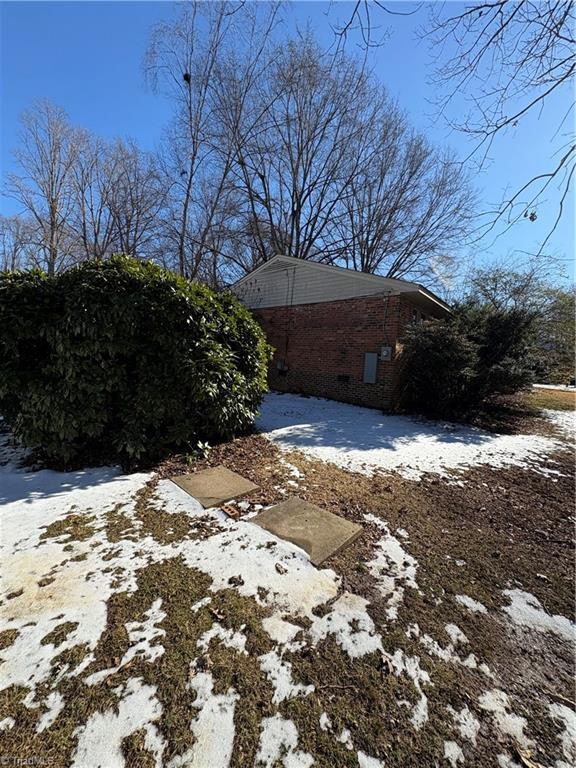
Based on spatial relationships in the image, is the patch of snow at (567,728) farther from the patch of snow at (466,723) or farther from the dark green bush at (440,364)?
the dark green bush at (440,364)

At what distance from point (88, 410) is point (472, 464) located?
5.47 m

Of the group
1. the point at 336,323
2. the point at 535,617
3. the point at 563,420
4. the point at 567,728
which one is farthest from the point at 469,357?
the point at 567,728

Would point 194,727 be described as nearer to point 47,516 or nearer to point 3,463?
point 47,516

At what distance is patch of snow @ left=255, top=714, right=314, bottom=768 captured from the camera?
1.22 meters

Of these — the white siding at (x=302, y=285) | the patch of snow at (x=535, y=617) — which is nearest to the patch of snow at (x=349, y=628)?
the patch of snow at (x=535, y=617)

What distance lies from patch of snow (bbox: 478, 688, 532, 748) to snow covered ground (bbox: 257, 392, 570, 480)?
2740 millimetres

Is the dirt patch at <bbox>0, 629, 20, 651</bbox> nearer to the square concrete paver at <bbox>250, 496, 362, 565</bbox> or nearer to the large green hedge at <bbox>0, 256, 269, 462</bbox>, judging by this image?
the square concrete paver at <bbox>250, 496, 362, 565</bbox>

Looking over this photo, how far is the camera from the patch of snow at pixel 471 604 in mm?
2041

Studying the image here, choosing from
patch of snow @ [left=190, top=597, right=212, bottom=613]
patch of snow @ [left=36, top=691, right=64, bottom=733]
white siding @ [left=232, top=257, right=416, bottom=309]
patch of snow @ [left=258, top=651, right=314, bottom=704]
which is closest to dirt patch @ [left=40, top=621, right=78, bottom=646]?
patch of snow @ [left=36, top=691, right=64, bottom=733]

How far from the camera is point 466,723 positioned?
139 centimetres

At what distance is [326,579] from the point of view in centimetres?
222

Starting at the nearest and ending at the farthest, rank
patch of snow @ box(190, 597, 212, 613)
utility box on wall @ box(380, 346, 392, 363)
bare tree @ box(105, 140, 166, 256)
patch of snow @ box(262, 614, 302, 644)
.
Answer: patch of snow @ box(262, 614, 302, 644) < patch of snow @ box(190, 597, 212, 613) < utility box on wall @ box(380, 346, 392, 363) < bare tree @ box(105, 140, 166, 256)

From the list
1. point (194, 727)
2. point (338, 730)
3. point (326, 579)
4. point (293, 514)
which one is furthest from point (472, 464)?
point (194, 727)

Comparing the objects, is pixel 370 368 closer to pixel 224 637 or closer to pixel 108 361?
pixel 108 361
